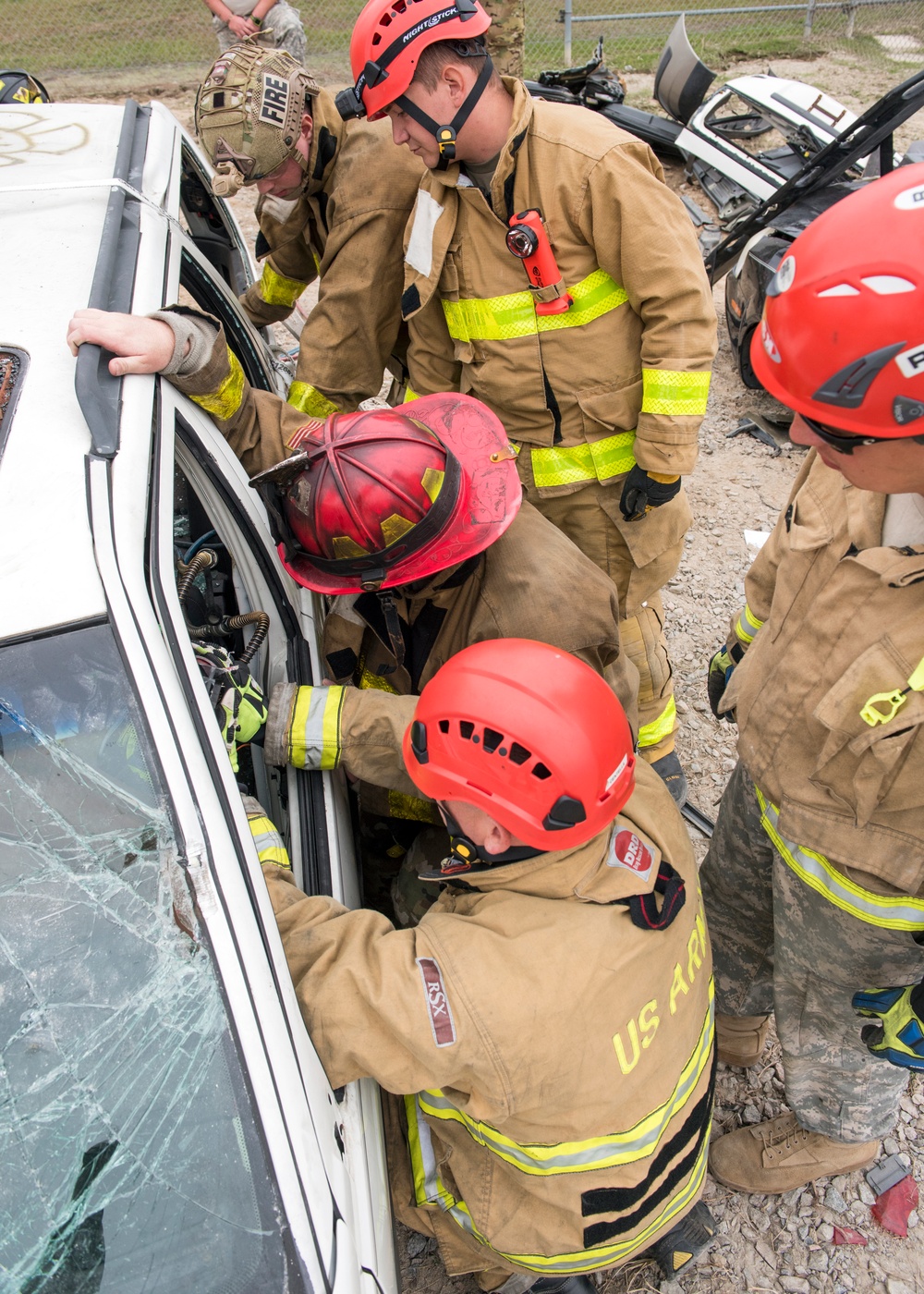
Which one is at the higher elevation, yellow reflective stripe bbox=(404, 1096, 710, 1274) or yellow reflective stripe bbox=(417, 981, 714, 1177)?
yellow reflective stripe bbox=(417, 981, 714, 1177)

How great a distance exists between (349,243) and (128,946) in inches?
91.1

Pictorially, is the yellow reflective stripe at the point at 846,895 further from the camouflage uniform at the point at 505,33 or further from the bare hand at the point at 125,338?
the camouflage uniform at the point at 505,33

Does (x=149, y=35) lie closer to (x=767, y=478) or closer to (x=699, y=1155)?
(x=767, y=478)

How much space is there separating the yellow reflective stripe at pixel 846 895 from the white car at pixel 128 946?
42.1 inches

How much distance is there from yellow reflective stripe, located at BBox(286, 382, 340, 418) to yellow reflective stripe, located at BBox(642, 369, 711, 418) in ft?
3.61

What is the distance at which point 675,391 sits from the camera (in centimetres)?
264

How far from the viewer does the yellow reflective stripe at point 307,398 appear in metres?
3.04

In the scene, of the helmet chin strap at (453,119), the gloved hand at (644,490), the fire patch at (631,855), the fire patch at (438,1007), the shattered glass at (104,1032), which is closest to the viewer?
the shattered glass at (104,1032)

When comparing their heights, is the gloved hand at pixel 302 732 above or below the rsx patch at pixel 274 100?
below

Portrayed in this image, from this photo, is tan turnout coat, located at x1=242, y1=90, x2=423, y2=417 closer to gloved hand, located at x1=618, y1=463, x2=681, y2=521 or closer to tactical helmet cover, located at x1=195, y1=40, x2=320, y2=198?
tactical helmet cover, located at x1=195, y1=40, x2=320, y2=198

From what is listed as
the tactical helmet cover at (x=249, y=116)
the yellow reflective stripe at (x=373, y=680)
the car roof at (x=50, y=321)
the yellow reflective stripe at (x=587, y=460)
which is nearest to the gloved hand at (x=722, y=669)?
the yellow reflective stripe at (x=587, y=460)

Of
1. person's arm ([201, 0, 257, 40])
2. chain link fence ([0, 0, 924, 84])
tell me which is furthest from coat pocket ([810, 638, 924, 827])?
chain link fence ([0, 0, 924, 84])

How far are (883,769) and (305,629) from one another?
1455mm

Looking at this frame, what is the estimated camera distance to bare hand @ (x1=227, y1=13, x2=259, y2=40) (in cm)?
701
